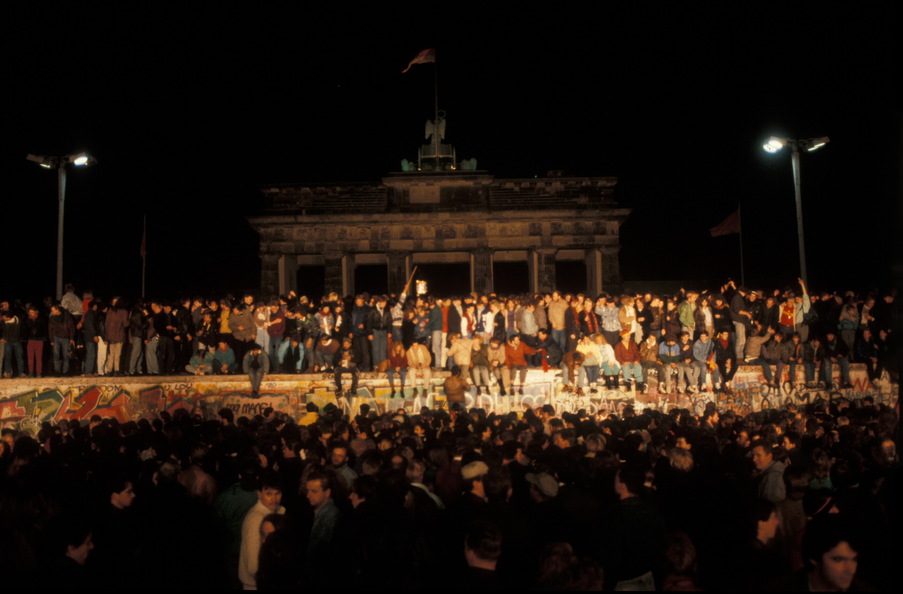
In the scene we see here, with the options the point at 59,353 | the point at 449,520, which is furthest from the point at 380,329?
the point at 449,520

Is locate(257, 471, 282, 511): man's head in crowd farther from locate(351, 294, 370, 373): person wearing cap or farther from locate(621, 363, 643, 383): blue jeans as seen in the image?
locate(621, 363, 643, 383): blue jeans

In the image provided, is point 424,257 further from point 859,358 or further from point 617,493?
point 617,493

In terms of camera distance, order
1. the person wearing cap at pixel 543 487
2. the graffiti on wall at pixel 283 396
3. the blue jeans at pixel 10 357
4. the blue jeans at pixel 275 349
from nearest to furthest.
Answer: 1. the person wearing cap at pixel 543 487
2. the graffiti on wall at pixel 283 396
3. the blue jeans at pixel 10 357
4. the blue jeans at pixel 275 349

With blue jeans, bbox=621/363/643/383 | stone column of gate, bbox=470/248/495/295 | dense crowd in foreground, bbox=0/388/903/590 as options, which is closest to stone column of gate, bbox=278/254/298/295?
stone column of gate, bbox=470/248/495/295

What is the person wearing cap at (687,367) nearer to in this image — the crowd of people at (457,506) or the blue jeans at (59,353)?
the crowd of people at (457,506)

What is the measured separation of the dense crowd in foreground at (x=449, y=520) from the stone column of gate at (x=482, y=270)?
2349 centimetres

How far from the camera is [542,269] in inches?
1312

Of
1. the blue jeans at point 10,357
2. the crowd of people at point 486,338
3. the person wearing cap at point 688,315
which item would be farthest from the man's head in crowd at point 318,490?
the blue jeans at point 10,357

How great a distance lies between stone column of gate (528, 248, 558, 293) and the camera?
33.0 metres

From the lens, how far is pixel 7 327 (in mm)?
19719

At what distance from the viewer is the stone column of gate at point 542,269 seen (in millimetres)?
33031

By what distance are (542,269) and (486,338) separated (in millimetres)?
13712

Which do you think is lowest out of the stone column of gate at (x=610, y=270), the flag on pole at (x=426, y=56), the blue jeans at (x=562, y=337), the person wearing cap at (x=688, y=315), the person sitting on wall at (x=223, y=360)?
the person sitting on wall at (x=223, y=360)

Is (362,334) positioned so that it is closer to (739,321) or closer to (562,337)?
(562,337)
